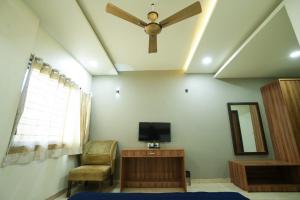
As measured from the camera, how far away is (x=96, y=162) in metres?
3.53

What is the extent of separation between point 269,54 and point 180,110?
2315 mm

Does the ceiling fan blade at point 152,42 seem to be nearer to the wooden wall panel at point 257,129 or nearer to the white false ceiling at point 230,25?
the white false ceiling at point 230,25

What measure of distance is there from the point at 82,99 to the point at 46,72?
4.14 ft

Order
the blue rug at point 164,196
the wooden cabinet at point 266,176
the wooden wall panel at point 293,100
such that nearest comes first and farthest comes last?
the blue rug at point 164,196 < the wooden cabinet at point 266,176 < the wooden wall panel at point 293,100

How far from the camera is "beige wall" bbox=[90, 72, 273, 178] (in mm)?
4012

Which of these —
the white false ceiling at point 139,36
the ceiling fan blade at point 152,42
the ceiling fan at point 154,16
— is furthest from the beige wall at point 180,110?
the ceiling fan at point 154,16

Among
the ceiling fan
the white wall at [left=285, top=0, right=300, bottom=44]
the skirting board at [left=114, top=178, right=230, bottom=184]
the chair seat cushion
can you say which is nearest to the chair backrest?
the chair seat cushion

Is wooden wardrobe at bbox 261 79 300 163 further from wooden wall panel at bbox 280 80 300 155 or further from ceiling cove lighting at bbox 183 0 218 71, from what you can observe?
ceiling cove lighting at bbox 183 0 218 71

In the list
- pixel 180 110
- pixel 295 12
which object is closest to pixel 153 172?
pixel 180 110

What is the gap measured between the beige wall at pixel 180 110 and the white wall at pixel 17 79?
5.80ft

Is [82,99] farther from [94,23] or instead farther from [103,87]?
[94,23]

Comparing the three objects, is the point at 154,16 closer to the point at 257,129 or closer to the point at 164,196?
the point at 164,196

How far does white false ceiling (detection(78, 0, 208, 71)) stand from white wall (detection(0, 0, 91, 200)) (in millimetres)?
820

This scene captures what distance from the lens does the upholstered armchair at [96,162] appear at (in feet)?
9.66
